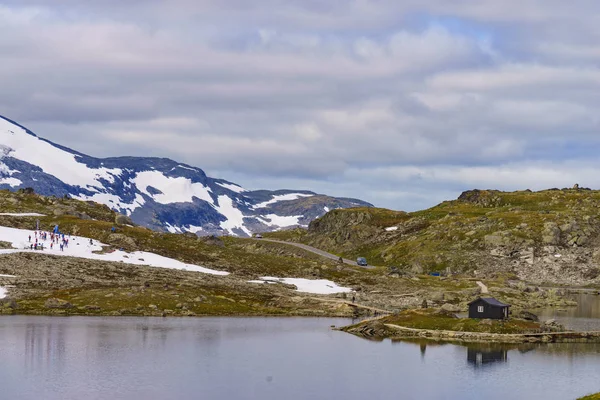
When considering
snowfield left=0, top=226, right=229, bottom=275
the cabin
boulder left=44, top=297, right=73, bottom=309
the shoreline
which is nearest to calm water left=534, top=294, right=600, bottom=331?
the shoreline

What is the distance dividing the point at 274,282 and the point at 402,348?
72942mm

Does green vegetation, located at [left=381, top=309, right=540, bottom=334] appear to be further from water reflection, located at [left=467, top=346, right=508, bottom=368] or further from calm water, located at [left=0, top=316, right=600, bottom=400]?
water reflection, located at [left=467, top=346, right=508, bottom=368]

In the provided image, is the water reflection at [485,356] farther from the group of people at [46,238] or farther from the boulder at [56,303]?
the group of people at [46,238]

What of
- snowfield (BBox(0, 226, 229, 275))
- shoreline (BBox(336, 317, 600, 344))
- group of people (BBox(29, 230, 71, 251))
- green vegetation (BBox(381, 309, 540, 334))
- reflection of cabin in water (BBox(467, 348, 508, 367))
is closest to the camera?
reflection of cabin in water (BBox(467, 348, 508, 367))

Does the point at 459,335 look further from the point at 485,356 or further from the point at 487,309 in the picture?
the point at 485,356

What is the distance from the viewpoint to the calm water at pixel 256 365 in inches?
3684

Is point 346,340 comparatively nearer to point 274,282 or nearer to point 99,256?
point 274,282

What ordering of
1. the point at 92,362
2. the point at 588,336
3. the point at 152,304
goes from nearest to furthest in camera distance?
the point at 92,362 → the point at 588,336 → the point at 152,304

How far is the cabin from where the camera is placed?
13588 centimetres

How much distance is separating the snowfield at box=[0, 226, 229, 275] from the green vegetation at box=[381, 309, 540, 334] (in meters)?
64.4

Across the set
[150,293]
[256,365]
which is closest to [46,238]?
[150,293]

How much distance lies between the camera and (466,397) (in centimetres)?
9294

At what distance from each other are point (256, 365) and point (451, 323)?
41.6 metres

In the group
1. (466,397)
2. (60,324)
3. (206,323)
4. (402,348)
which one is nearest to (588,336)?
(402,348)
